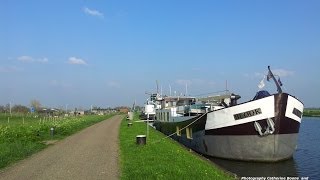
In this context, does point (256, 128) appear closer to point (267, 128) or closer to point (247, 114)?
point (267, 128)

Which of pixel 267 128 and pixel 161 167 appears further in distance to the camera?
pixel 267 128

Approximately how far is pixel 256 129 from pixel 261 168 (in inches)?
89.8

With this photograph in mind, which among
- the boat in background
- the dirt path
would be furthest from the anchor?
the dirt path

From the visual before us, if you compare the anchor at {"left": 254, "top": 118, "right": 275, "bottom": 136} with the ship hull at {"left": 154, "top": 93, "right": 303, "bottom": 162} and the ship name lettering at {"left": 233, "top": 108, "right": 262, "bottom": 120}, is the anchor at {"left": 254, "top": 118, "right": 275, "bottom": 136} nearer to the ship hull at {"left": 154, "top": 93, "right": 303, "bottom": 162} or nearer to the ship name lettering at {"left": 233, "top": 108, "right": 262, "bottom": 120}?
the ship hull at {"left": 154, "top": 93, "right": 303, "bottom": 162}

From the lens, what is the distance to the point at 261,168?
20.6 metres

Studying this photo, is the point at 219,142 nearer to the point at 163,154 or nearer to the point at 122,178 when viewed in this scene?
the point at 163,154

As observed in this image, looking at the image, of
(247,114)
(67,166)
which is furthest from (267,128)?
(67,166)

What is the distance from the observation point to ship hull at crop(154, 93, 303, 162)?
71.1 ft

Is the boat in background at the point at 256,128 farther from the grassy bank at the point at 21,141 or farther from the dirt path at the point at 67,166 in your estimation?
the grassy bank at the point at 21,141

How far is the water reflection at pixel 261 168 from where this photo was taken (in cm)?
1900

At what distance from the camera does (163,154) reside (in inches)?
722

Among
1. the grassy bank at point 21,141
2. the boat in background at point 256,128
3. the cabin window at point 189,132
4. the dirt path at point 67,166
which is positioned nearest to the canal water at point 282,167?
the boat in background at point 256,128

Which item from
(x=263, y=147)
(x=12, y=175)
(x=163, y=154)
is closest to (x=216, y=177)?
(x=163, y=154)

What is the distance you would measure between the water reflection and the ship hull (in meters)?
0.42
